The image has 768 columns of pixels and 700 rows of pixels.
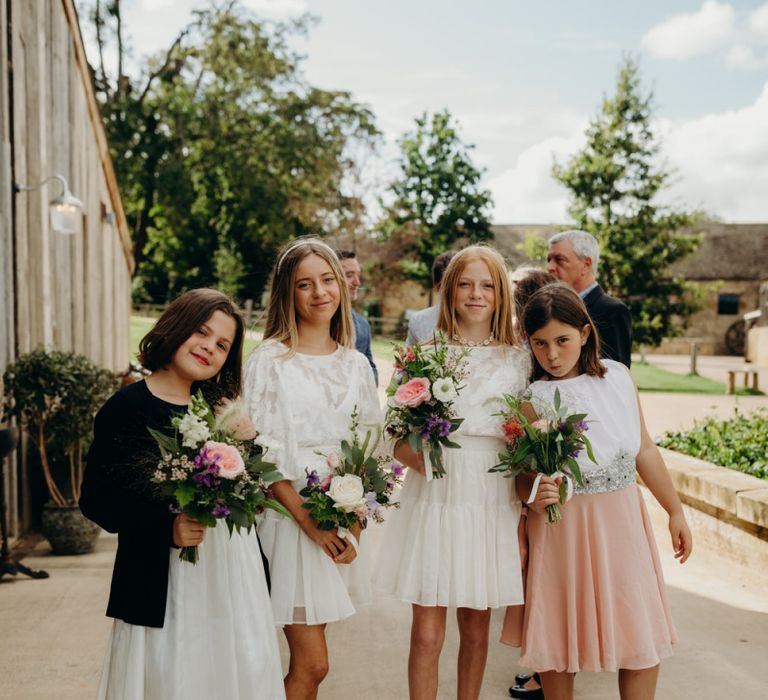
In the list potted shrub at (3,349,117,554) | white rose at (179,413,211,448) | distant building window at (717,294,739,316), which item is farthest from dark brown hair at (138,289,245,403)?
distant building window at (717,294,739,316)

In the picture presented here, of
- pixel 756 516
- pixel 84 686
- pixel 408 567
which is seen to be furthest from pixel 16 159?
pixel 756 516

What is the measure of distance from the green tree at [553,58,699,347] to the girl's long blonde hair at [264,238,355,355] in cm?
1952

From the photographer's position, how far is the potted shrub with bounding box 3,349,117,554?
20.7 ft

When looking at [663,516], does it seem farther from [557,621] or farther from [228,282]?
[228,282]

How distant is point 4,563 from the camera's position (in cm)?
561

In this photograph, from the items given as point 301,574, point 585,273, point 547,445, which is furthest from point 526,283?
point 301,574

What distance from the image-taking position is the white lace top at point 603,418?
3273 millimetres

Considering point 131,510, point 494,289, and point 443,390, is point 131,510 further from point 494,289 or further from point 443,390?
point 494,289

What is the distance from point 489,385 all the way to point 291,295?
91 centimetres

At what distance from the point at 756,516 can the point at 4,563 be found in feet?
16.9

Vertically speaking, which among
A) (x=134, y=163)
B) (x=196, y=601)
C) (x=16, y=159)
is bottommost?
(x=196, y=601)

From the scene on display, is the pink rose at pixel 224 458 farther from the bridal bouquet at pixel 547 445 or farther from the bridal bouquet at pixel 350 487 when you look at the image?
the bridal bouquet at pixel 547 445

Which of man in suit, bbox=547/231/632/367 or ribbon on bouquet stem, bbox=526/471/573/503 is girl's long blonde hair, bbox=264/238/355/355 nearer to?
ribbon on bouquet stem, bbox=526/471/573/503

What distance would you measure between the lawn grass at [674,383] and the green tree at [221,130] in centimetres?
1191
